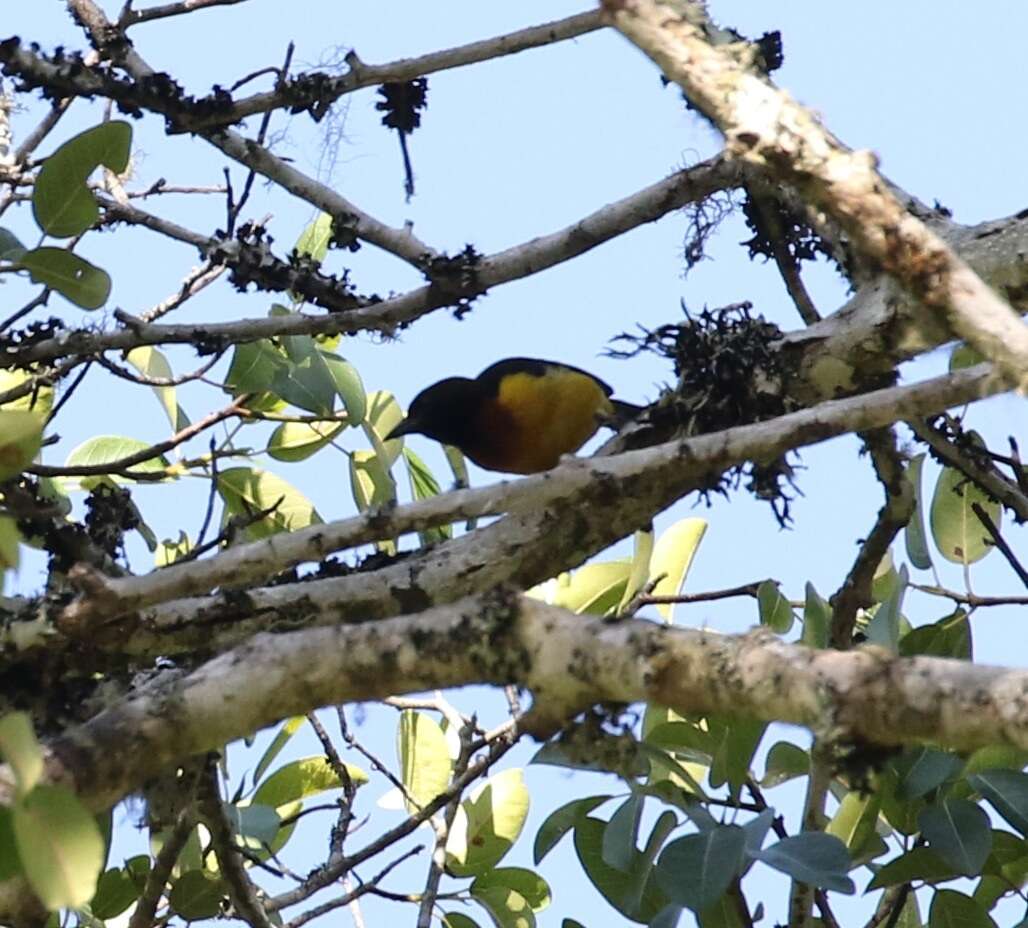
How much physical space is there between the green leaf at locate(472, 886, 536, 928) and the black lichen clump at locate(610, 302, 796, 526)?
4.53 ft

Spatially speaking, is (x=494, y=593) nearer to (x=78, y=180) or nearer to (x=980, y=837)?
(x=980, y=837)

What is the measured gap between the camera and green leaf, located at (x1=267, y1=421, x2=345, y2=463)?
Answer: 4473 mm

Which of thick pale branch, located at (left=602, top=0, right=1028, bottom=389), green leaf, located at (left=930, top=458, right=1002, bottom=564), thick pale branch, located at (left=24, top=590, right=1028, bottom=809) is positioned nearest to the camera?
thick pale branch, located at (left=24, top=590, right=1028, bottom=809)

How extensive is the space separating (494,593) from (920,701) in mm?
646

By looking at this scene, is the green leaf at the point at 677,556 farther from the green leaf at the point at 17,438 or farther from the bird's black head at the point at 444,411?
the green leaf at the point at 17,438

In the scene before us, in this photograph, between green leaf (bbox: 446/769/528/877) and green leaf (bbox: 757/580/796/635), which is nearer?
green leaf (bbox: 757/580/796/635)

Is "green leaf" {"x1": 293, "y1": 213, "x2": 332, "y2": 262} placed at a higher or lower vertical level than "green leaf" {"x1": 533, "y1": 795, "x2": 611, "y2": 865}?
higher

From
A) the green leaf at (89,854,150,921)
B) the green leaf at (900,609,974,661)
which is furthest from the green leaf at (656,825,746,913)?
the green leaf at (89,854,150,921)

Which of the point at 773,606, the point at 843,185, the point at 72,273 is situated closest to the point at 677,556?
the point at 773,606

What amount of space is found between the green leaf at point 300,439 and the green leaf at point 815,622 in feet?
5.41

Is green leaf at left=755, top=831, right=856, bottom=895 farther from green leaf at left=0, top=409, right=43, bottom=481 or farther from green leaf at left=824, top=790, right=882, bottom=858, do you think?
green leaf at left=0, top=409, right=43, bottom=481

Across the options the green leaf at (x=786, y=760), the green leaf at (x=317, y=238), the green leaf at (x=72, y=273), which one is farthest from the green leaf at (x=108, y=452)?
the green leaf at (x=786, y=760)

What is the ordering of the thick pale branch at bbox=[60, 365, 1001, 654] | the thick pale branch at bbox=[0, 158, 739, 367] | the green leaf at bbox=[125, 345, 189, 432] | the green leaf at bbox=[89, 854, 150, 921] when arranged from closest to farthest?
the thick pale branch at bbox=[60, 365, 1001, 654] < the thick pale branch at bbox=[0, 158, 739, 367] < the green leaf at bbox=[89, 854, 150, 921] < the green leaf at bbox=[125, 345, 189, 432]

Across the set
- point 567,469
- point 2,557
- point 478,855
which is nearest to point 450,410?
point 478,855
